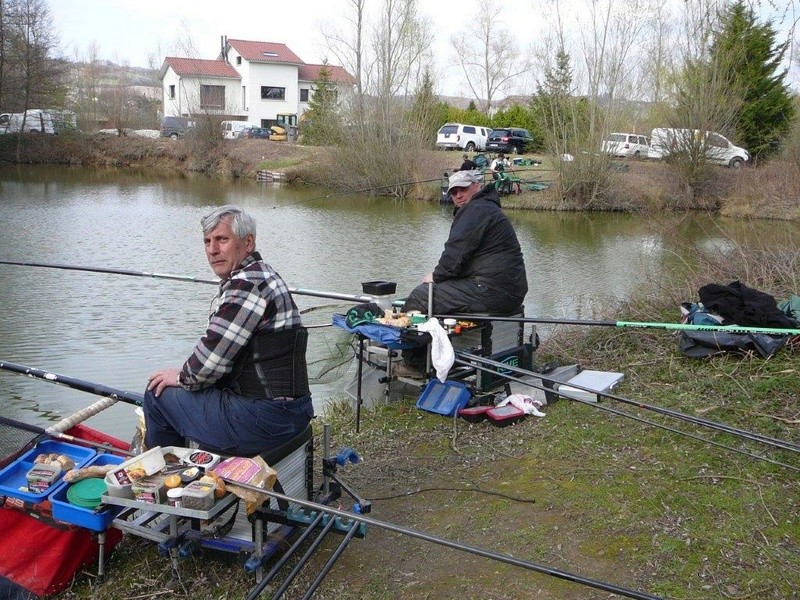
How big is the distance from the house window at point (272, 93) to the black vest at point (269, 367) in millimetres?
47017

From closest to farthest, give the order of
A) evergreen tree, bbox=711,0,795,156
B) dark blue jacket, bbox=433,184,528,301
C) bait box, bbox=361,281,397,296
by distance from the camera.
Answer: dark blue jacket, bbox=433,184,528,301 < bait box, bbox=361,281,397,296 < evergreen tree, bbox=711,0,795,156

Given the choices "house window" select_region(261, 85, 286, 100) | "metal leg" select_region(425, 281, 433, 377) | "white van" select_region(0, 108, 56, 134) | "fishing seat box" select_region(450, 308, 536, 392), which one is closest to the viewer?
"metal leg" select_region(425, 281, 433, 377)

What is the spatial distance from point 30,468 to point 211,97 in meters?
35.0

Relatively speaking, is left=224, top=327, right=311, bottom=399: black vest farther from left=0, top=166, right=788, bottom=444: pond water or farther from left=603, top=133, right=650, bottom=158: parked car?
left=603, top=133, right=650, bottom=158: parked car

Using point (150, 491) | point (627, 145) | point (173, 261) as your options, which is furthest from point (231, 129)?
point (150, 491)

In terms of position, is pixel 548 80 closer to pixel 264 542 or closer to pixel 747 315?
pixel 747 315

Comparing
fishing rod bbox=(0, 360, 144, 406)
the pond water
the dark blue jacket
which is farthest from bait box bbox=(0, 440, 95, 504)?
the dark blue jacket

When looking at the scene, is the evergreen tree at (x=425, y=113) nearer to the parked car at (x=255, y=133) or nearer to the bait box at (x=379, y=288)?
the parked car at (x=255, y=133)

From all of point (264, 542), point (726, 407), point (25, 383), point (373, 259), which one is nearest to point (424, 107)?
point (373, 259)

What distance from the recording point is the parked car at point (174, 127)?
36.2 metres

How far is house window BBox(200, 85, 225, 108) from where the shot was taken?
34.9 metres

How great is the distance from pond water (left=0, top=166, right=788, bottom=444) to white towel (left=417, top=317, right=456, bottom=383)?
71.4 inches

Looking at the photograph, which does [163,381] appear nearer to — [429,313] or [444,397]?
[444,397]

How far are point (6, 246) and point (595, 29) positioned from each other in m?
14.2
